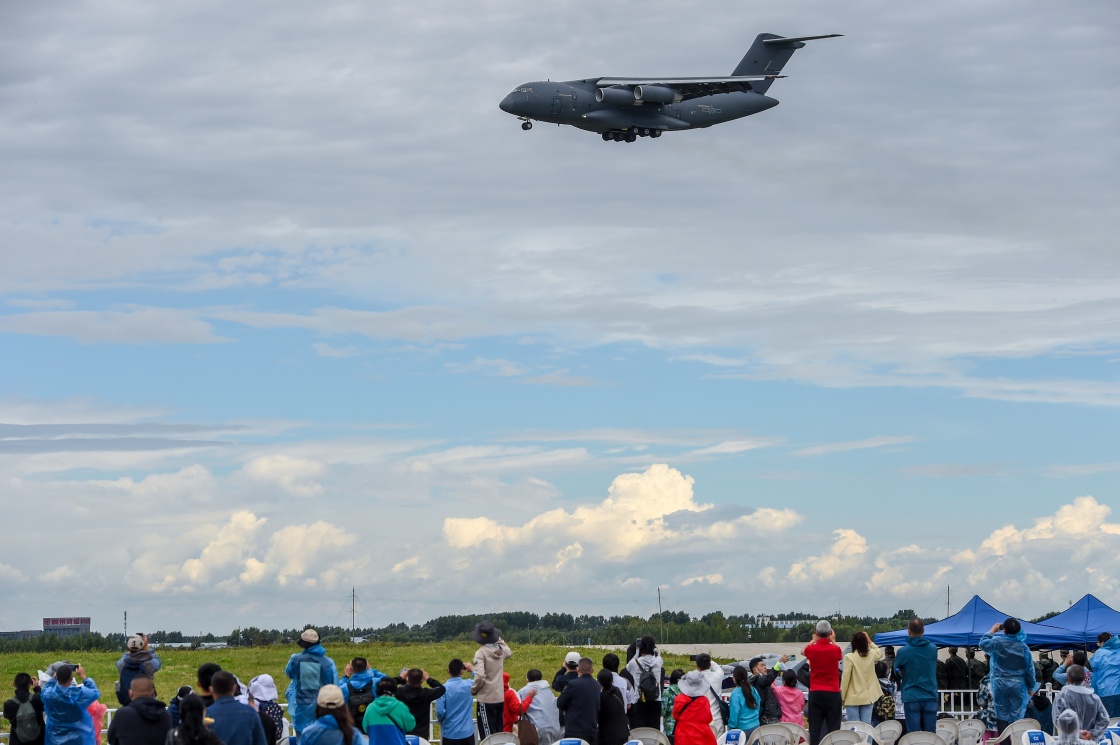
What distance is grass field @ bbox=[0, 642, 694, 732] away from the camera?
2872cm

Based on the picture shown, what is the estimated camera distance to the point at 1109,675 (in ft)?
55.4

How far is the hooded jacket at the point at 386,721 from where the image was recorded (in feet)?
35.5

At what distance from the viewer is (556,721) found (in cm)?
1468

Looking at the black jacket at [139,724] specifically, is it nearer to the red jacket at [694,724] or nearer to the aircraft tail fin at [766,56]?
the red jacket at [694,724]

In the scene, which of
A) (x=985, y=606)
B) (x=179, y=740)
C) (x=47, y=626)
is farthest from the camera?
(x=47, y=626)

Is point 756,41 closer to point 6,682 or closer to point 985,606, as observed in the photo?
point 985,606

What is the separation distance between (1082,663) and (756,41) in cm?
4372

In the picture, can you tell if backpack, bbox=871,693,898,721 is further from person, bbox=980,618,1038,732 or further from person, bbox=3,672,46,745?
person, bbox=3,672,46,745

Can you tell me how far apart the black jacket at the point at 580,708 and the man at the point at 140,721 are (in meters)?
4.96

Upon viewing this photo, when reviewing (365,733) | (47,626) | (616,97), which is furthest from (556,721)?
(47,626)

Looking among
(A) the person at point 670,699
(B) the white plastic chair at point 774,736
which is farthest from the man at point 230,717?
(B) the white plastic chair at point 774,736

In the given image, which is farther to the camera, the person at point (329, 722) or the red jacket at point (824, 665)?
the red jacket at point (824, 665)

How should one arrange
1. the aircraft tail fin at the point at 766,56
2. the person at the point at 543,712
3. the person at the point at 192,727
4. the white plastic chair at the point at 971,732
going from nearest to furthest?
the person at the point at 192,727 < the person at the point at 543,712 < the white plastic chair at the point at 971,732 < the aircraft tail fin at the point at 766,56

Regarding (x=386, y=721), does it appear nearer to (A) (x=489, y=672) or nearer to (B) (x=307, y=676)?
(B) (x=307, y=676)
